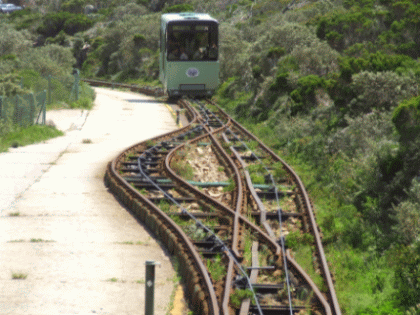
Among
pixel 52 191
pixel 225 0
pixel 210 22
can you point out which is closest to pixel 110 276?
pixel 52 191

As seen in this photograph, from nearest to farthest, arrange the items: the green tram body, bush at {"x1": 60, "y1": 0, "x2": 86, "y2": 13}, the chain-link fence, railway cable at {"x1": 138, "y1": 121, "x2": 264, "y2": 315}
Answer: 1. railway cable at {"x1": 138, "y1": 121, "x2": 264, "y2": 315}
2. the chain-link fence
3. the green tram body
4. bush at {"x1": 60, "y1": 0, "x2": 86, "y2": 13}

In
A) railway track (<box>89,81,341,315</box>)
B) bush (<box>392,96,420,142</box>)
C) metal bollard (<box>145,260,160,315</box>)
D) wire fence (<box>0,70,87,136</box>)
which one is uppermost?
bush (<box>392,96,420,142</box>)

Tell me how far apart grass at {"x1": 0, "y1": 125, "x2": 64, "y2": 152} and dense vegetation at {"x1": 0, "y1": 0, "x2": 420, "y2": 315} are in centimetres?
695

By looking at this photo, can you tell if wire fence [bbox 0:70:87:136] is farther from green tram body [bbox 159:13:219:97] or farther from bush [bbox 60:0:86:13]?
bush [bbox 60:0:86:13]

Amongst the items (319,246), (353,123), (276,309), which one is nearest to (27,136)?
(353,123)

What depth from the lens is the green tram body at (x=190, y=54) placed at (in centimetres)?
3112

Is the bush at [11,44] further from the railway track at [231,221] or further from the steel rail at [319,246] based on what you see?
the steel rail at [319,246]

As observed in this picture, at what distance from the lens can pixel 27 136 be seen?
71.0ft

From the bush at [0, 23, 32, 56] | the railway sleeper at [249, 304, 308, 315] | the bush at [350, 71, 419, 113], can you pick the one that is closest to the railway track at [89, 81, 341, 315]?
the railway sleeper at [249, 304, 308, 315]

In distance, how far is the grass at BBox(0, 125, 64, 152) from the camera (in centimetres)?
2022

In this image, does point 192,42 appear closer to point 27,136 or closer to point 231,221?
point 27,136

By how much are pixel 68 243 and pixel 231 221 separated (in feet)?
8.41

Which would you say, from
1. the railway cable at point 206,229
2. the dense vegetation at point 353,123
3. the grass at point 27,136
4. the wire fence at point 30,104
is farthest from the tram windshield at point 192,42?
the railway cable at point 206,229

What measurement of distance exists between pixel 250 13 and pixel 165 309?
59.0 meters
